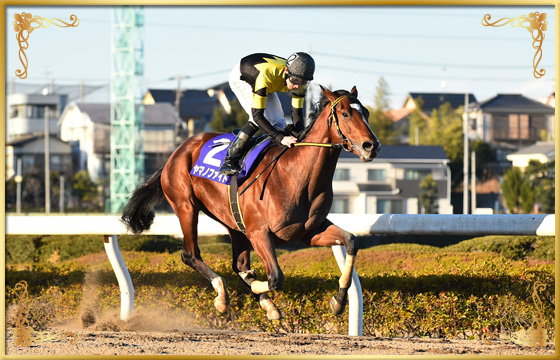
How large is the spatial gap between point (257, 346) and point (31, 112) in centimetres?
5802

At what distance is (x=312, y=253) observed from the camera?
366 inches

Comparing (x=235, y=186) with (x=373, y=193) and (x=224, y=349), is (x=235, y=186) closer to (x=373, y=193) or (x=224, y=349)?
(x=224, y=349)

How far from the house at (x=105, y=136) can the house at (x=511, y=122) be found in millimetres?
22540

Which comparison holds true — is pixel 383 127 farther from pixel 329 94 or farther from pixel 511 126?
pixel 329 94

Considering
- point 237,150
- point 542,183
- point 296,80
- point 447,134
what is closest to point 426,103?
point 447,134

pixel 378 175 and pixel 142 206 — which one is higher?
pixel 142 206

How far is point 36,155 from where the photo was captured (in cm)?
5203

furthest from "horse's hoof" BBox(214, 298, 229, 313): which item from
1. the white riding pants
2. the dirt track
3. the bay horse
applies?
the white riding pants

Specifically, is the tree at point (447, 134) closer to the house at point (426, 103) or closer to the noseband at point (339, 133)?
the house at point (426, 103)

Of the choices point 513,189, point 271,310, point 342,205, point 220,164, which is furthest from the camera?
point 342,205

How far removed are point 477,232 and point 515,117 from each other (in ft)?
187

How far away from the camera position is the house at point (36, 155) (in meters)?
51.2

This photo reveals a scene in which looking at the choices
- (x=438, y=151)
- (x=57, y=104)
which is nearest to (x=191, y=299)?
(x=438, y=151)

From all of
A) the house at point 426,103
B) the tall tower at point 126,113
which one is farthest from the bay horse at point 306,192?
the house at point 426,103
